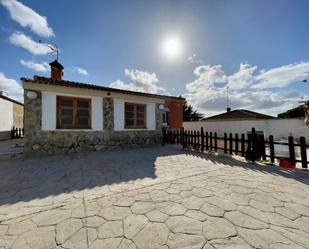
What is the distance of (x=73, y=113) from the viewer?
760cm

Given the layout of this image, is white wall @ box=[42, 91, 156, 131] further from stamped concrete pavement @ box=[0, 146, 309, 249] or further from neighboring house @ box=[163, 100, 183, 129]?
neighboring house @ box=[163, 100, 183, 129]

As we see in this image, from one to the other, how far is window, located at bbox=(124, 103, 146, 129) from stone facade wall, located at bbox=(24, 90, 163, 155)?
416mm

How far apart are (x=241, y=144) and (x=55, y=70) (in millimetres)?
12631

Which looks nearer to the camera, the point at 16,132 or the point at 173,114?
the point at 16,132

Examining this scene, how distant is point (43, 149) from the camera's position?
272 inches

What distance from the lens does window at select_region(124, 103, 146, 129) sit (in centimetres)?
903

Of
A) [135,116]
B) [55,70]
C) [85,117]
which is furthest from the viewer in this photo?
[55,70]

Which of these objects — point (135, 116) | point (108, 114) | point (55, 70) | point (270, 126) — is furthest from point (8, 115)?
point (270, 126)

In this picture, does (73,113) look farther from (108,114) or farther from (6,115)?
(6,115)

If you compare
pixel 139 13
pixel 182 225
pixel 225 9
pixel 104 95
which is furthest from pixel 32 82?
pixel 225 9

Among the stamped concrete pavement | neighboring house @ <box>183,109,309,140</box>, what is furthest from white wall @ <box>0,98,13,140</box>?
neighboring house @ <box>183,109,309,140</box>

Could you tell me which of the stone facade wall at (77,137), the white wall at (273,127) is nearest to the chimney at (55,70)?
the stone facade wall at (77,137)

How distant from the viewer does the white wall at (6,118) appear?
12.2 meters

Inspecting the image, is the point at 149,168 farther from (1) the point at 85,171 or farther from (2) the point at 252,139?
(2) the point at 252,139
